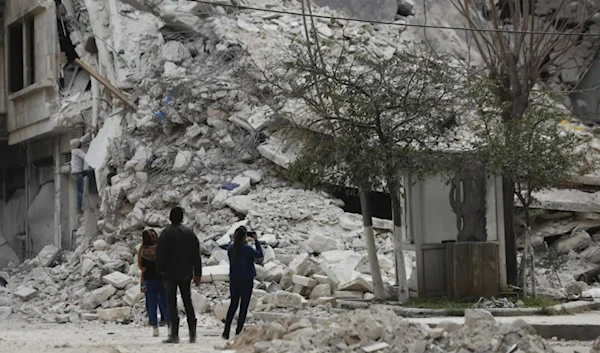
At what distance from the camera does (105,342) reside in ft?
36.6

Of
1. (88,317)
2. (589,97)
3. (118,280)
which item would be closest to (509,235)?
(88,317)

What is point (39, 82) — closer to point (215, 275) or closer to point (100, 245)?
point (100, 245)

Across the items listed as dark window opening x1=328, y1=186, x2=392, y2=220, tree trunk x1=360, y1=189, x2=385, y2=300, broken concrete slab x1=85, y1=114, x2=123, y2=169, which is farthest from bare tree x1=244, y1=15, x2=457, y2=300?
broken concrete slab x1=85, y1=114, x2=123, y2=169

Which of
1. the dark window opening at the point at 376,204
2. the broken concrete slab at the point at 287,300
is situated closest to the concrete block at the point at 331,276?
the broken concrete slab at the point at 287,300

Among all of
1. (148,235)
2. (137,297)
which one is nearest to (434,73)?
(148,235)

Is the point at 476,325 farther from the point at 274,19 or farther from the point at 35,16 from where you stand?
the point at 35,16

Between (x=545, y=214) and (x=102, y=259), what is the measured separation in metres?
8.48

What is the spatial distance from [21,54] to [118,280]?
12.5 m

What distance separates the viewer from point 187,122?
21.7m

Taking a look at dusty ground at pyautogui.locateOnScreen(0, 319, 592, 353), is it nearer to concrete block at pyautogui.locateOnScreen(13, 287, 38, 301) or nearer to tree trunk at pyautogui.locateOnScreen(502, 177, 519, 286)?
tree trunk at pyautogui.locateOnScreen(502, 177, 519, 286)

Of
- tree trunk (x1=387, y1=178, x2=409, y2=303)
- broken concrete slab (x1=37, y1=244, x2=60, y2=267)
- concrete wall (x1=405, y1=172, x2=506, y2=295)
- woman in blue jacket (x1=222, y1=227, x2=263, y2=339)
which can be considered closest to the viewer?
woman in blue jacket (x1=222, y1=227, x2=263, y2=339)

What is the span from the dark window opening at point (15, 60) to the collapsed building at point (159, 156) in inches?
1.7

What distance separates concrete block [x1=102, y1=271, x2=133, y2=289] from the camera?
17.4 m

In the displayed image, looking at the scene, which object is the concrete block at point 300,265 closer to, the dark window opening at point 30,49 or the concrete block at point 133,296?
the concrete block at point 133,296
